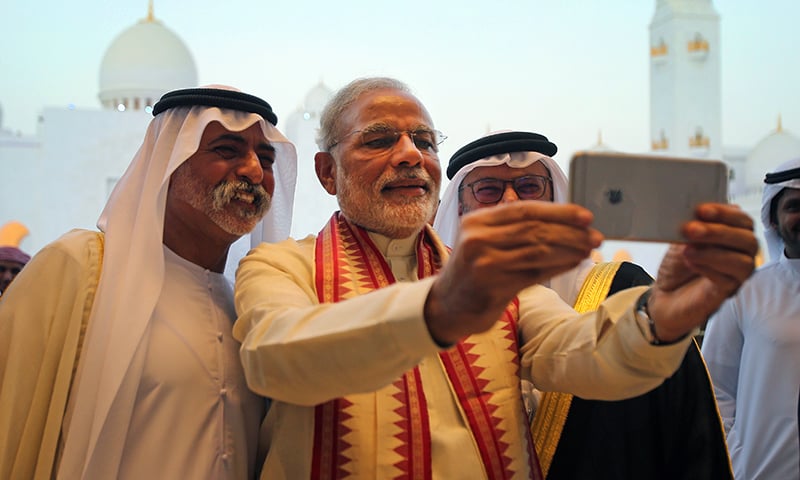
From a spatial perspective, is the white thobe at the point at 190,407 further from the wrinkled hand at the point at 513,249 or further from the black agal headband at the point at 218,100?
the wrinkled hand at the point at 513,249

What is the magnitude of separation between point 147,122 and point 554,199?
16539 mm

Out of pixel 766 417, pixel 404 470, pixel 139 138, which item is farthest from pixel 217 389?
pixel 139 138

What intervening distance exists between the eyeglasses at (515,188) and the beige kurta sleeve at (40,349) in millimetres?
1266

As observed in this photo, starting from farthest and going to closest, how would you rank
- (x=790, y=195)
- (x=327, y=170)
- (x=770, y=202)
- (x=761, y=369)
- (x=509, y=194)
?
(x=770, y=202)
(x=790, y=195)
(x=761, y=369)
(x=509, y=194)
(x=327, y=170)

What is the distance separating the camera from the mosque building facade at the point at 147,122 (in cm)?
1864

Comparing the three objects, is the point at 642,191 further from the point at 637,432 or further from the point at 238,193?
the point at 238,193

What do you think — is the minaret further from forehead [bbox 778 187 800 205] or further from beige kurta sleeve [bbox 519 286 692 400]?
beige kurta sleeve [bbox 519 286 692 400]

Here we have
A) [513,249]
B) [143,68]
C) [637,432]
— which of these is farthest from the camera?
[143,68]

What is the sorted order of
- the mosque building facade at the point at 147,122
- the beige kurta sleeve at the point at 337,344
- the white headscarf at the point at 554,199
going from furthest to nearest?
the mosque building facade at the point at 147,122 < the white headscarf at the point at 554,199 < the beige kurta sleeve at the point at 337,344

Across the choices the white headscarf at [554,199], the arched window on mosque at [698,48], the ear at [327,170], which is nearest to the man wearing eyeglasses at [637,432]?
the white headscarf at [554,199]

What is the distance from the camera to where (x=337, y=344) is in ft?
4.94

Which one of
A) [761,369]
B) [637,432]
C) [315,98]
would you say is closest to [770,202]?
[761,369]

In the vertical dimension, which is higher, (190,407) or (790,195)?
(790,195)

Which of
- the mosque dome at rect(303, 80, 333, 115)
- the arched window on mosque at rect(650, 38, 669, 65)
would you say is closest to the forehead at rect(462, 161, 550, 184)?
the mosque dome at rect(303, 80, 333, 115)
